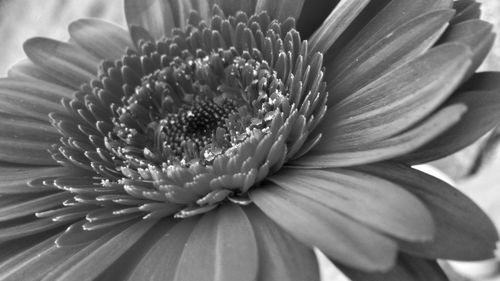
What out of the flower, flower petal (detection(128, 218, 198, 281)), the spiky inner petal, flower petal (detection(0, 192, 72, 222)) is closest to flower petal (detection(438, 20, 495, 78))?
the flower

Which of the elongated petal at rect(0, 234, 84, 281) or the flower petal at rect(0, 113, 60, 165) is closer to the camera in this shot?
the elongated petal at rect(0, 234, 84, 281)

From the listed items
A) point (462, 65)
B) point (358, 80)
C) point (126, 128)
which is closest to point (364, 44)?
point (358, 80)

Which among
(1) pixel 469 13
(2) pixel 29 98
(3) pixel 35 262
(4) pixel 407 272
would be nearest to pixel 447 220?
(4) pixel 407 272

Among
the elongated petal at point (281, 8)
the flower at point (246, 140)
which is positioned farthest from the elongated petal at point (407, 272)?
the elongated petal at point (281, 8)

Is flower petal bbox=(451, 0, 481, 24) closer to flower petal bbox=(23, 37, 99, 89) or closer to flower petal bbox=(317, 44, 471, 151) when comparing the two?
flower petal bbox=(317, 44, 471, 151)

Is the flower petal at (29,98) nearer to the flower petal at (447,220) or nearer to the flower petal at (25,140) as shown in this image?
the flower petal at (25,140)

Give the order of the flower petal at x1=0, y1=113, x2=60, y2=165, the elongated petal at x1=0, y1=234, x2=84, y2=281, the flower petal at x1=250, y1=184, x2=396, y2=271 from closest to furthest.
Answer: the flower petal at x1=250, y1=184, x2=396, y2=271 → the elongated petal at x1=0, y1=234, x2=84, y2=281 → the flower petal at x1=0, y1=113, x2=60, y2=165
